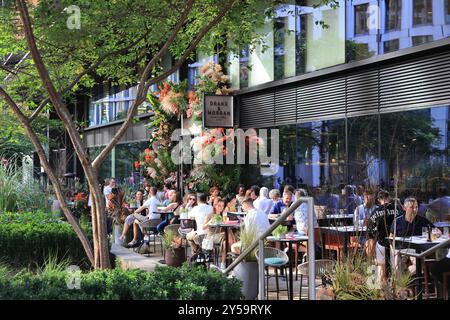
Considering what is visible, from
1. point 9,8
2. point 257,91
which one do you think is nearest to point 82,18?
point 9,8

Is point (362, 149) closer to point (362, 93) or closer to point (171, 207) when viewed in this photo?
point (362, 93)

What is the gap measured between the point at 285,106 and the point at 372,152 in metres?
3.83

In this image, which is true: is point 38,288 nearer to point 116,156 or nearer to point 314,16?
point 314,16

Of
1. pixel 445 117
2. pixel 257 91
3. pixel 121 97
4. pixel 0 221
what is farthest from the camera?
pixel 121 97

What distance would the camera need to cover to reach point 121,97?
28938mm

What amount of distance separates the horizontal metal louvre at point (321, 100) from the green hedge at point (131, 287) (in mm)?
8579

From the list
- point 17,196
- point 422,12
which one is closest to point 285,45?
point 422,12

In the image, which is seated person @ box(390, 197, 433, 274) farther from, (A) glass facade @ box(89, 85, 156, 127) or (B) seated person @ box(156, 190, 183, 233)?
(A) glass facade @ box(89, 85, 156, 127)

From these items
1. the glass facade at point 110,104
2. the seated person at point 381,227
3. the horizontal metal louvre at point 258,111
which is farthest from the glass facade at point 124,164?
the seated person at point 381,227

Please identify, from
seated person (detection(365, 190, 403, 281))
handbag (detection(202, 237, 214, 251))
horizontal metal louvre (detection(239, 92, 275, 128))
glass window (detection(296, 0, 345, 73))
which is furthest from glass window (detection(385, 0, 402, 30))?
handbag (detection(202, 237, 214, 251))

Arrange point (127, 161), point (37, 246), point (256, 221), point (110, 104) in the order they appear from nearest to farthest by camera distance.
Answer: point (256, 221) < point (37, 246) < point (127, 161) < point (110, 104)

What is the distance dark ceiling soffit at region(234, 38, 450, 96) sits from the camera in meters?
11.0

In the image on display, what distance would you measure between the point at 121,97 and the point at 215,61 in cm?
1049

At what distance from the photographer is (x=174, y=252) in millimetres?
10898
